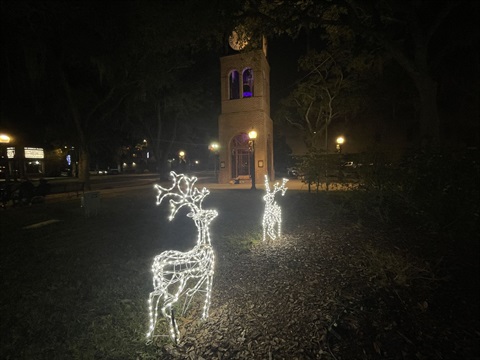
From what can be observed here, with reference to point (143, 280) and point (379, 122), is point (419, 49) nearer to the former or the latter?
point (143, 280)

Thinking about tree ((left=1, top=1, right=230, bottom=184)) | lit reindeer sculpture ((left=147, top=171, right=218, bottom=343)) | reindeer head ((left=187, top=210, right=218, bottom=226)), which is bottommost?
lit reindeer sculpture ((left=147, top=171, right=218, bottom=343))

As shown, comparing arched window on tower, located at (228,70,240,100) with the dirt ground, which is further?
arched window on tower, located at (228,70,240,100)

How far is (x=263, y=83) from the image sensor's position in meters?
22.4

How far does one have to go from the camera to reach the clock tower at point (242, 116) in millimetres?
22266

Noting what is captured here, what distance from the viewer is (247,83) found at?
2345 cm

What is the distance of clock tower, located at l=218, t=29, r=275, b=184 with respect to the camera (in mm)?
22266

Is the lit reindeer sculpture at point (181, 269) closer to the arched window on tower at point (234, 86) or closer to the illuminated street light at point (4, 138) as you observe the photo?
the illuminated street light at point (4, 138)

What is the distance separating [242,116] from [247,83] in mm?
2995

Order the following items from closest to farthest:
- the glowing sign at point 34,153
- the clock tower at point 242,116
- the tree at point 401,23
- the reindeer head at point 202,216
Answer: the reindeer head at point 202,216
the tree at point 401,23
the clock tower at point 242,116
the glowing sign at point 34,153

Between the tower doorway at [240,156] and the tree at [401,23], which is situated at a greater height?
the tree at [401,23]

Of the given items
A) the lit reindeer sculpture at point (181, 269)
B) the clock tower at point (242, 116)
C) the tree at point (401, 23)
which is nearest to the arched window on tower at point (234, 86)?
the clock tower at point (242, 116)

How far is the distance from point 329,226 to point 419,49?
585 centimetres

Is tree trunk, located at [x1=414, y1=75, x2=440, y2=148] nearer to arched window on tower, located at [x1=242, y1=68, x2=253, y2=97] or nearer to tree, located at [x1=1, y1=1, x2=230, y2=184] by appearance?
tree, located at [x1=1, y1=1, x2=230, y2=184]

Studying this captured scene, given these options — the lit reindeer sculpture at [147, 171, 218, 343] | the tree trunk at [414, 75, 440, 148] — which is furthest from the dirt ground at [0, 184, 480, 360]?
the tree trunk at [414, 75, 440, 148]
